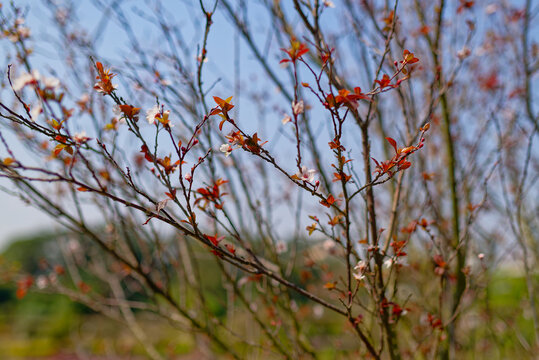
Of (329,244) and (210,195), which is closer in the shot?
(210,195)

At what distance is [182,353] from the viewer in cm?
1108

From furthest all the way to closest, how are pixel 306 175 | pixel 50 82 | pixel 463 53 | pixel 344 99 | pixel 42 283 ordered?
pixel 42 283
pixel 463 53
pixel 50 82
pixel 306 175
pixel 344 99

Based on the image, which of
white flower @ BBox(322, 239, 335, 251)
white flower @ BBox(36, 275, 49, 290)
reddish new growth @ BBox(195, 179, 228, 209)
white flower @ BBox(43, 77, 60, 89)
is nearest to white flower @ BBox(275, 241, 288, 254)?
white flower @ BBox(322, 239, 335, 251)

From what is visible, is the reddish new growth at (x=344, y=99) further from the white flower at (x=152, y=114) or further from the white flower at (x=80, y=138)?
the white flower at (x=80, y=138)

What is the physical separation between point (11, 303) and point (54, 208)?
20.7 metres

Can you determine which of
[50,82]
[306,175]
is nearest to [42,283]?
[50,82]

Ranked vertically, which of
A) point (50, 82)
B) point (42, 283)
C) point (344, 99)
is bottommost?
point (42, 283)

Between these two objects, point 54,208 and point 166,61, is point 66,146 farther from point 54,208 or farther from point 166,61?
point 166,61

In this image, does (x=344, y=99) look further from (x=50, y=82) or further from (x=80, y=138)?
(x=50, y=82)

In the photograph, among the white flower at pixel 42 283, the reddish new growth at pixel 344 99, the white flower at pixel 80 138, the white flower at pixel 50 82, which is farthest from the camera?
the white flower at pixel 42 283

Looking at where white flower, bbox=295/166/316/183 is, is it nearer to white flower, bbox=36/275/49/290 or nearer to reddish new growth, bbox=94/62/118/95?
reddish new growth, bbox=94/62/118/95

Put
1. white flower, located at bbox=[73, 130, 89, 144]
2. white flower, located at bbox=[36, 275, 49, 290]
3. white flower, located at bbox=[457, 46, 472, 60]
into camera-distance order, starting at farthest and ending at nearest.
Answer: white flower, located at bbox=[36, 275, 49, 290]
white flower, located at bbox=[457, 46, 472, 60]
white flower, located at bbox=[73, 130, 89, 144]

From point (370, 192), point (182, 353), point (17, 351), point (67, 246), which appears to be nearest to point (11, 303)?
point (17, 351)

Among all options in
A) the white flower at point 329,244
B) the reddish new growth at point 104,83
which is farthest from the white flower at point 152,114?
the white flower at point 329,244
